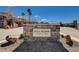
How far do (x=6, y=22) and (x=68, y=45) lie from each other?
2.23ft

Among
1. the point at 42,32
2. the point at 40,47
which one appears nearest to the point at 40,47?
the point at 40,47

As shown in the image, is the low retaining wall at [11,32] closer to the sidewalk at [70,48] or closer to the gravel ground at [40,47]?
the gravel ground at [40,47]

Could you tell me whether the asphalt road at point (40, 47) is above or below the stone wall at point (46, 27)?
below

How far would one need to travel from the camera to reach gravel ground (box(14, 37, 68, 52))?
2.60 metres

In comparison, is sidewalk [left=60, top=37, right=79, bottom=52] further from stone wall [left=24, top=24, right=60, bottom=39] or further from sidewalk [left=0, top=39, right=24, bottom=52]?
sidewalk [left=0, top=39, right=24, bottom=52]

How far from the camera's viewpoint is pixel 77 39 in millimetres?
2600

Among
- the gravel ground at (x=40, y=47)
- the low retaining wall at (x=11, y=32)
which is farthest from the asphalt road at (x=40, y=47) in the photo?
the low retaining wall at (x=11, y=32)

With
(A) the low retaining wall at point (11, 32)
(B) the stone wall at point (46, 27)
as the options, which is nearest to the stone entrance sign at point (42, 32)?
(B) the stone wall at point (46, 27)

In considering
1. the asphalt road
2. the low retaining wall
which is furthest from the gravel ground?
the low retaining wall

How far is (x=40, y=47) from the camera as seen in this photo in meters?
2.60

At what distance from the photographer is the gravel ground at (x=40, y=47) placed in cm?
260

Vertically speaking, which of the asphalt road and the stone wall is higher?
the stone wall

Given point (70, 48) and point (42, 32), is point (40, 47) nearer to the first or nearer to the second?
point (42, 32)
